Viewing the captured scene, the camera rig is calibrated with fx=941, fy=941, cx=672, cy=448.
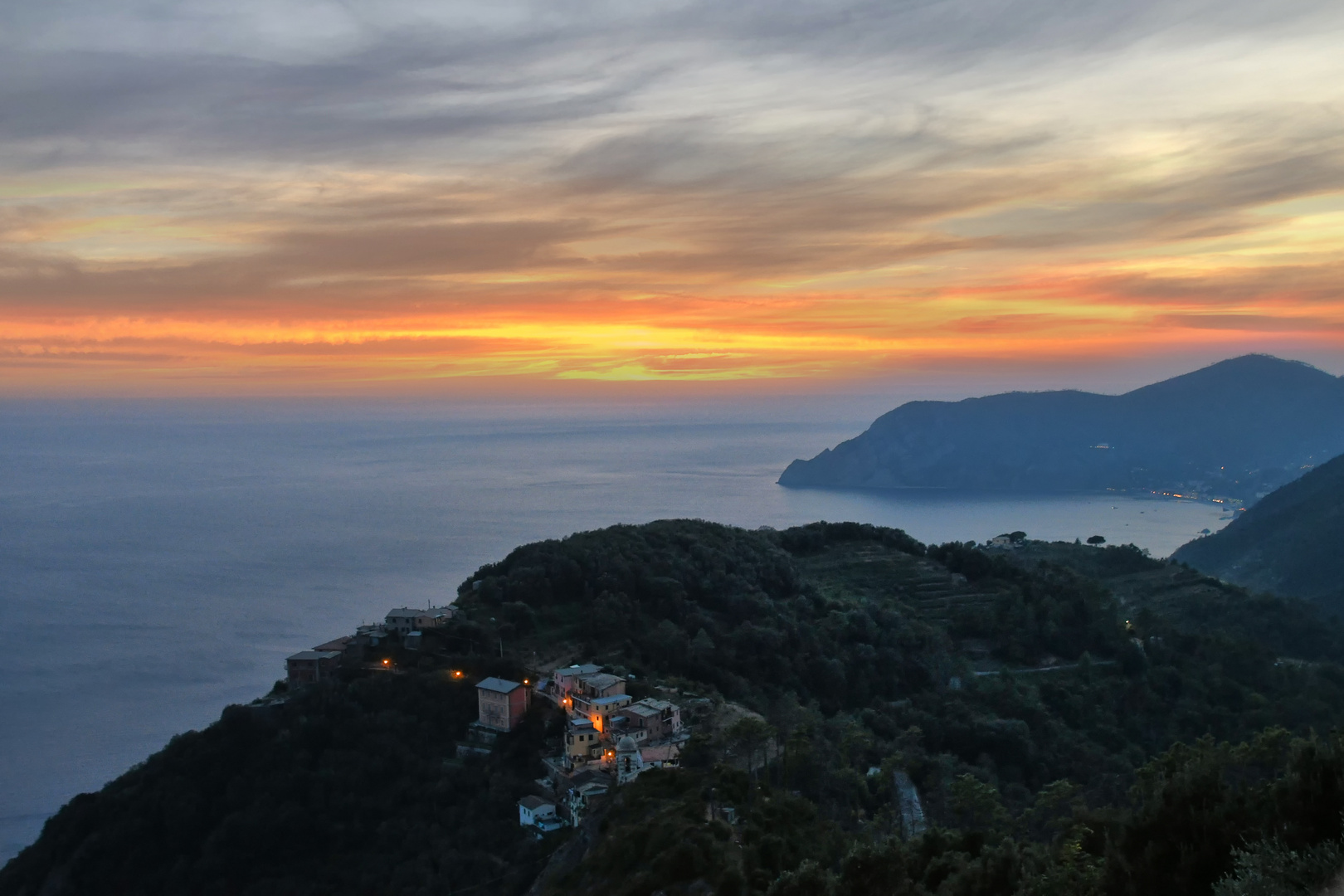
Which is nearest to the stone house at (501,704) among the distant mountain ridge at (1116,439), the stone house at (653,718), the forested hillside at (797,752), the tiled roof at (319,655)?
the forested hillside at (797,752)

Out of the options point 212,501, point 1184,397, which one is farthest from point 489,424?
point 1184,397

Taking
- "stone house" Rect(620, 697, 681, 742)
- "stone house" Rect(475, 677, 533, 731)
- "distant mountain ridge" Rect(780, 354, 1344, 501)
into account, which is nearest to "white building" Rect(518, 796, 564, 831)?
"stone house" Rect(620, 697, 681, 742)

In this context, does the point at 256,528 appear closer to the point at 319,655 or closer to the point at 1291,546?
the point at 319,655

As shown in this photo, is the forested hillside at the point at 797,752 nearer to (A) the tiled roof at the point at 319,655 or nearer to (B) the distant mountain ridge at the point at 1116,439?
(A) the tiled roof at the point at 319,655

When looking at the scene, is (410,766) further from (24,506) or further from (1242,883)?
(24,506)

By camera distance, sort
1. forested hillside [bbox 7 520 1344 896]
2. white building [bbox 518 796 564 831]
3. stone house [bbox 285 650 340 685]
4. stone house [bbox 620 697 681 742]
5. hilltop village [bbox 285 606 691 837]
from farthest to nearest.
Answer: stone house [bbox 285 650 340 685], stone house [bbox 620 697 681 742], hilltop village [bbox 285 606 691 837], white building [bbox 518 796 564 831], forested hillside [bbox 7 520 1344 896]

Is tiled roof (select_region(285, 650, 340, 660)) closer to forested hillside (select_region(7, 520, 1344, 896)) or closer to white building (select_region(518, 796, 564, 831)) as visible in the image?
forested hillside (select_region(7, 520, 1344, 896))

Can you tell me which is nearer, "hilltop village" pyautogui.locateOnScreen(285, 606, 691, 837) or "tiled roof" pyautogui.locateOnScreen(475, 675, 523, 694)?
"hilltop village" pyautogui.locateOnScreen(285, 606, 691, 837)
